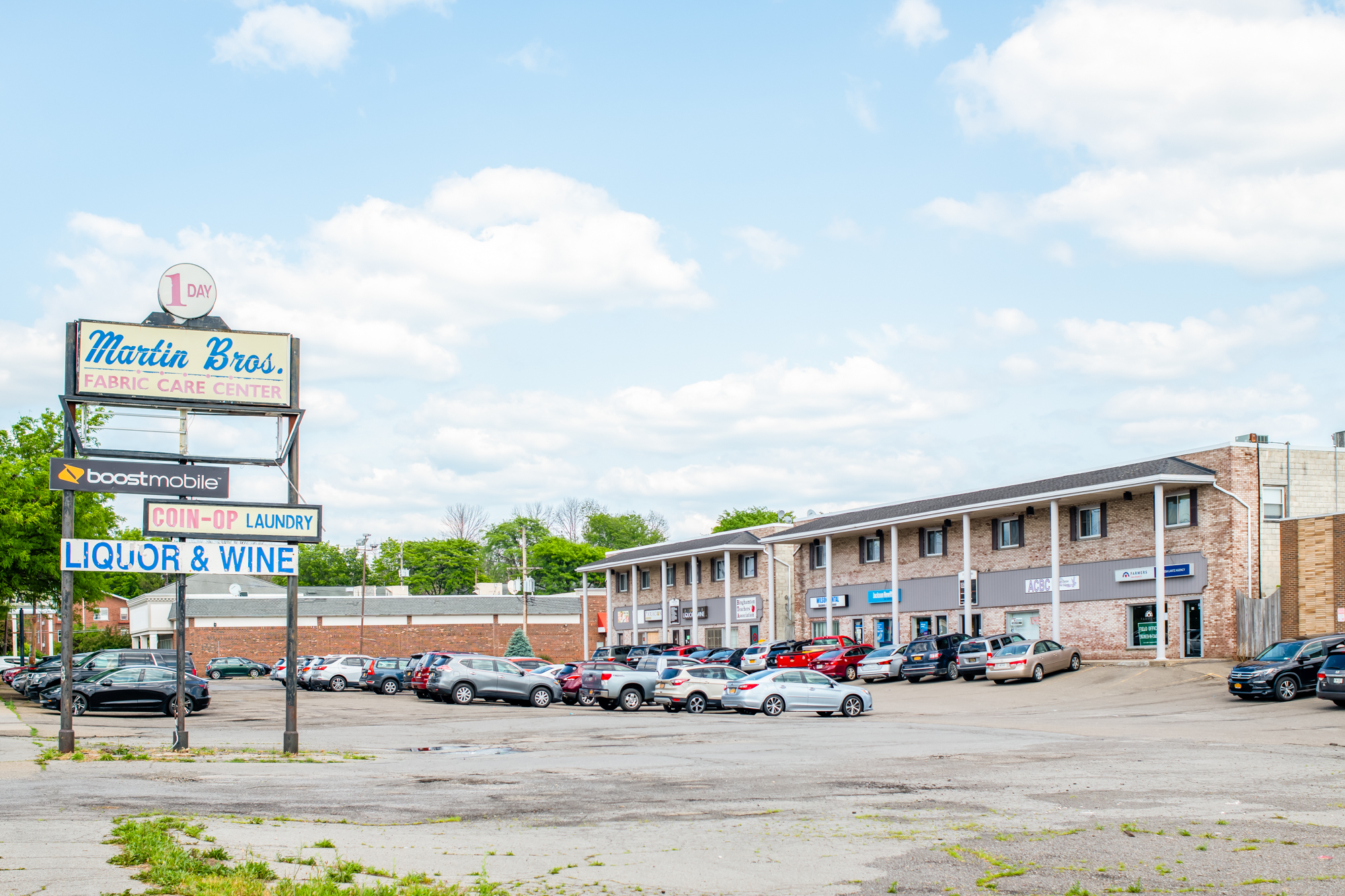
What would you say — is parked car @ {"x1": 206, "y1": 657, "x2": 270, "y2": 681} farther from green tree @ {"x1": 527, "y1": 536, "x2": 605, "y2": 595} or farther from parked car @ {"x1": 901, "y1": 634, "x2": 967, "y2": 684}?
green tree @ {"x1": 527, "y1": 536, "x2": 605, "y2": 595}

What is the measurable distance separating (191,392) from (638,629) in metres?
56.8

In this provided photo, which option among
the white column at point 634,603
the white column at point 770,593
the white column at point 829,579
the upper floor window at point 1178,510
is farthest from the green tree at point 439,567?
the upper floor window at point 1178,510

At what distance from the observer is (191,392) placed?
67.2 feet

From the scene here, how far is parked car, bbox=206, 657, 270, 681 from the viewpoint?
6581 cm

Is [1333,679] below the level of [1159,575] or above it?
below

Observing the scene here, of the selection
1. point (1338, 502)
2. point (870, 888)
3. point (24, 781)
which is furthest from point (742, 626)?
point (870, 888)

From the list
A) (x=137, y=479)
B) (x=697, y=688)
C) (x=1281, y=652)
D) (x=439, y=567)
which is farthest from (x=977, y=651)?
(x=439, y=567)

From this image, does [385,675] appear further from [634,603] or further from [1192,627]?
[634,603]

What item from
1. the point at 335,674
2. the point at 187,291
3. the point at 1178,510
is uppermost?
the point at 187,291

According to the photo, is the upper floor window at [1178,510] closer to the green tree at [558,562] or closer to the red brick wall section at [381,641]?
the red brick wall section at [381,641]

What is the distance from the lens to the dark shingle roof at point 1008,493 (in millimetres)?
40469

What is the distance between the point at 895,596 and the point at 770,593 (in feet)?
37.9

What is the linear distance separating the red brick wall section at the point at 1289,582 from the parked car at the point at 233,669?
168 feet

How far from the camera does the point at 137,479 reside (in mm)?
20031
